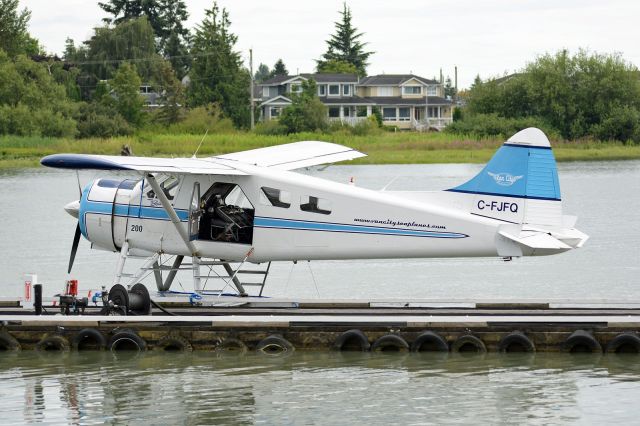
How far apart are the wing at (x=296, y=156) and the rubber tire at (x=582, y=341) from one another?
378 centimetres

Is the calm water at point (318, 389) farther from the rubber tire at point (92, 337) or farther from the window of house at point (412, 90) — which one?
the window of house at point (412, 90)

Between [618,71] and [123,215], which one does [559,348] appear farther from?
[618,71]

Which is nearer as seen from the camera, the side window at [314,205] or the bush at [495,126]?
the side window at [314,205]

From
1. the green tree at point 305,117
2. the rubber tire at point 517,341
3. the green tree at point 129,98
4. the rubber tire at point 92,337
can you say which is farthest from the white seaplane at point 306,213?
the green tree at point 129,98

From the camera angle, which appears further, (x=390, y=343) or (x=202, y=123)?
(x=202, y=123)

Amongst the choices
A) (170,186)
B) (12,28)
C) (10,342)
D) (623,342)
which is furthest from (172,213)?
(12,28)

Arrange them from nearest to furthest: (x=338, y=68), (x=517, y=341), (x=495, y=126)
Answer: (x=517, y=341) → (x=495, y=126) → (x=338, y=68)

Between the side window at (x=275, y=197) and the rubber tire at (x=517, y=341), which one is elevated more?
the side window at (x=275, y=197)

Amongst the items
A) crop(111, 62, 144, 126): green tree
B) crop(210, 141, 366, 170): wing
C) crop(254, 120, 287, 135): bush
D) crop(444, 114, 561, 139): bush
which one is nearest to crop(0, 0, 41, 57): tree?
crop(111, 62, 144, 126): green tree

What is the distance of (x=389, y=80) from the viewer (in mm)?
95812

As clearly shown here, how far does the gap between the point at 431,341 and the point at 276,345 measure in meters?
1.74

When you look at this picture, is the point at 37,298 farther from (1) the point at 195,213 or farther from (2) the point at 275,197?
(2) the point at 275,197

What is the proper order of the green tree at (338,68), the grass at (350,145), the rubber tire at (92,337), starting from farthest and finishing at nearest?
the green tree at (338,68), the grass at (350,145), the rubber tire at (92,337)

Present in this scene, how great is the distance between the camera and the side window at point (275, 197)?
14617 mm
